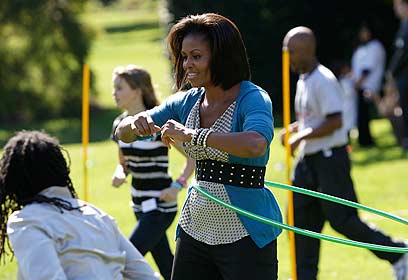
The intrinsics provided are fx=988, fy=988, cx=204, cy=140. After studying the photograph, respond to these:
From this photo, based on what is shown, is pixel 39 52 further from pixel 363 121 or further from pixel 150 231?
Answer: pixel 150 231

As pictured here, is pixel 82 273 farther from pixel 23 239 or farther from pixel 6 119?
pixel 6 119

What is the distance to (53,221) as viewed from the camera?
171 inches

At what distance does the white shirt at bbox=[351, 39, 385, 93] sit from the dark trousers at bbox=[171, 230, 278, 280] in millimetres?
12742

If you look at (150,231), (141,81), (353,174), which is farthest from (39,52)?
(150,231)

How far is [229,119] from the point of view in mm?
4621

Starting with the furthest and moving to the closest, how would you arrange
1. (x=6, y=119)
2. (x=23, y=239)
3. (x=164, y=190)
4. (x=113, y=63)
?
(x=113, y=63) → (x=6, y=119) → (x=164, y=190) → (x=23, y=239)

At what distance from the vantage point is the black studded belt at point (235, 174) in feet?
15.2

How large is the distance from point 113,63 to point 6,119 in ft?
51.4

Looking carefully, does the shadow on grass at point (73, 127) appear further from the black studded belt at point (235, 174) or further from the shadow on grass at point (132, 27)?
the shadow on grass at point (132, 27)

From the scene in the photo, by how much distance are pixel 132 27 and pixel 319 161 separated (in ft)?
187

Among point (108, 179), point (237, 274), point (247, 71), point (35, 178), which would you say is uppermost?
point (247, 71)

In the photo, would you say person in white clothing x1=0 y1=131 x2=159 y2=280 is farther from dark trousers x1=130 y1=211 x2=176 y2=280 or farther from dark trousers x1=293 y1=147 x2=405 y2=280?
dark trousers x1=293 y1=147 x2=405 y2=280

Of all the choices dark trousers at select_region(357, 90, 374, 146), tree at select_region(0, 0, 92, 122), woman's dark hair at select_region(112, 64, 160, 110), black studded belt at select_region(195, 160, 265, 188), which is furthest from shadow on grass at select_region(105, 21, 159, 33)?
black studded belt at select_region(195, 160, 265, 188)

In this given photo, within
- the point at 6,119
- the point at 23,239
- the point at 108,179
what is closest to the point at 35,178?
the point at 23,239
